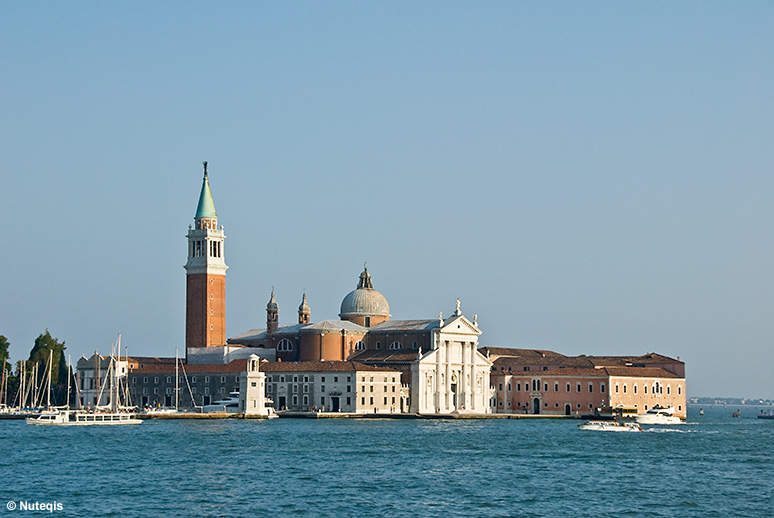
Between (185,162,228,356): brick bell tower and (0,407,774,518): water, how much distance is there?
22250mm

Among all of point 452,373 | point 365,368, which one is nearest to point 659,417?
point 452,373

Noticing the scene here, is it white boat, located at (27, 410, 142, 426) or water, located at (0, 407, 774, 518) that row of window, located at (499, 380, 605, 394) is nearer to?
water, located at (0, 407, 774, 518)

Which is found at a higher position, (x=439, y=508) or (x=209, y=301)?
(x=209, y=301)

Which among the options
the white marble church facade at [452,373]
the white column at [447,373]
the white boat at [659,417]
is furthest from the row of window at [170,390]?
the white boat at [659,417]

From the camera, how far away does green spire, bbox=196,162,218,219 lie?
83875mm

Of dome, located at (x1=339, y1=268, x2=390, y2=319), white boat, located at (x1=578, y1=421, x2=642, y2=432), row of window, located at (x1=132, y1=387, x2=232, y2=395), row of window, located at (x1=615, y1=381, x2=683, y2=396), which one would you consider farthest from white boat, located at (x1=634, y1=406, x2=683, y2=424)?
row of window, located at (x1=132, y1=387, x2=232, y2=395)

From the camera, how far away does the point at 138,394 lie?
8056 cm

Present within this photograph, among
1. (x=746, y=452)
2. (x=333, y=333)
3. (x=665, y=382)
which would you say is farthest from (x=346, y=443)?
(x=665, y=382)

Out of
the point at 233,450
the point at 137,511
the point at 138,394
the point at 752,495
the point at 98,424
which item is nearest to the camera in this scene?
the point at 137,511

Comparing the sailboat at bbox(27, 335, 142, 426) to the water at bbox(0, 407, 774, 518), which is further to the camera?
the sailboat at bbox(27, 335, 142, 426)

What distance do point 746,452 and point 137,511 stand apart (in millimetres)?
27209

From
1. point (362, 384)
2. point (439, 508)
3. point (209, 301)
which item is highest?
point (209, 301)

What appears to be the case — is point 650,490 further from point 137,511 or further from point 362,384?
point 362,384

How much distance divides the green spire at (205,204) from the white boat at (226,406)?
42.8 feet
